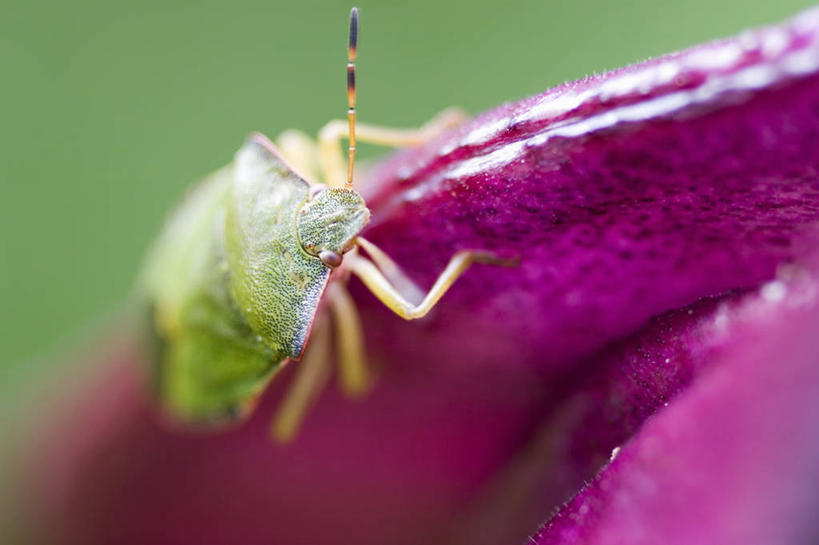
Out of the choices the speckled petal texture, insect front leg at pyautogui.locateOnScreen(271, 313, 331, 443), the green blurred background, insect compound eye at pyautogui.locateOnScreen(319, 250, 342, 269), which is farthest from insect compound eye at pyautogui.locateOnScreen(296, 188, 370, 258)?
the green blurred background

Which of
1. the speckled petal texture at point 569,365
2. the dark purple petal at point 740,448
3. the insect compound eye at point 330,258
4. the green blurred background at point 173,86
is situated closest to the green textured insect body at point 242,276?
the insect compound eye at point 330,258

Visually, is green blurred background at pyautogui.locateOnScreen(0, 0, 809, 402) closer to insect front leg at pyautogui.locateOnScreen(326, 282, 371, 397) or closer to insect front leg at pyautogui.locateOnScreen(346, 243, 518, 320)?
insect front leg at pyautogui.locateOnScreen(326, 282, 371, 397)

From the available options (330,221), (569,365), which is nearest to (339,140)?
(330,221)

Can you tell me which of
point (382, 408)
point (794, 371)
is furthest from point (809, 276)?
point (382, 408)

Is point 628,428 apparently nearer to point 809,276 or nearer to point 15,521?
point 809,276

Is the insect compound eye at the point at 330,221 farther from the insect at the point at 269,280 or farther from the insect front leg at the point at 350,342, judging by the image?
the insect front leg at the point at 350,342

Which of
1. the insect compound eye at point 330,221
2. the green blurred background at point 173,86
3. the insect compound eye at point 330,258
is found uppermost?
the green blurred background at point 173,86

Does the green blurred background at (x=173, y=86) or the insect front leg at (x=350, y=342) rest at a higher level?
the green blurred background at (x=173, y=86)
